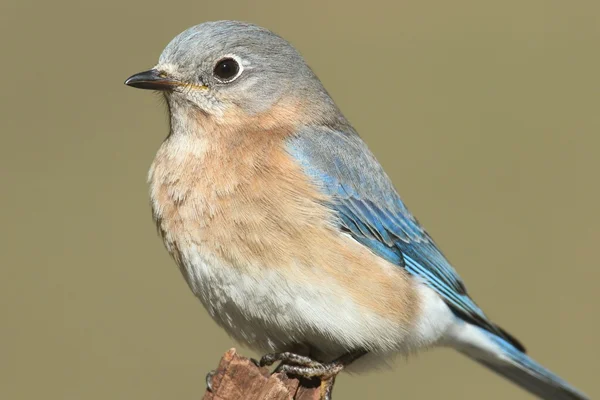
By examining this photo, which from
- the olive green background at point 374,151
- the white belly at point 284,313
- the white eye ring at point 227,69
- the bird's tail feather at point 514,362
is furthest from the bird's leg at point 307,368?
the olive green background at point 374,151

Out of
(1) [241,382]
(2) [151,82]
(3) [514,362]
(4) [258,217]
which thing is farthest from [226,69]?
(3) [514,362]

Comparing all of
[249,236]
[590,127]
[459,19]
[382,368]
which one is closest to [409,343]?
[382,368]

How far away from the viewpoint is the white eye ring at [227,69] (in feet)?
20.2

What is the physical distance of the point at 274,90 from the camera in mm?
6301

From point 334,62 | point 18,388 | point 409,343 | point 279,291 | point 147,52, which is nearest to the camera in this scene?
point 279,291

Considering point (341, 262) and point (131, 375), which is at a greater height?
point (341, 262)

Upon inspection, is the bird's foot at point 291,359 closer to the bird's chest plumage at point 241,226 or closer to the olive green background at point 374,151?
the bird's chest plumage at point 241,226

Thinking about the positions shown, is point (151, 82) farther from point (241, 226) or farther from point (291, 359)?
point (291, 359)

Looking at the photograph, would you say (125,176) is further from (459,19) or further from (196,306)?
(459,19)

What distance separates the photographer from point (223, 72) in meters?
6.17

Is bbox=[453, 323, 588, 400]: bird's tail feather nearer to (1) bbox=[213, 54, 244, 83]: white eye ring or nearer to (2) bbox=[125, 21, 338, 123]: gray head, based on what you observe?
(2) bbox=[125, 21, 338, 123]: gray head

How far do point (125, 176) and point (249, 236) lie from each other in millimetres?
5608

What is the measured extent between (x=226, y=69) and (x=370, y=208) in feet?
3.95

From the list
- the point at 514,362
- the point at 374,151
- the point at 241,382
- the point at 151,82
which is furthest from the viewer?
the point at 374,151
